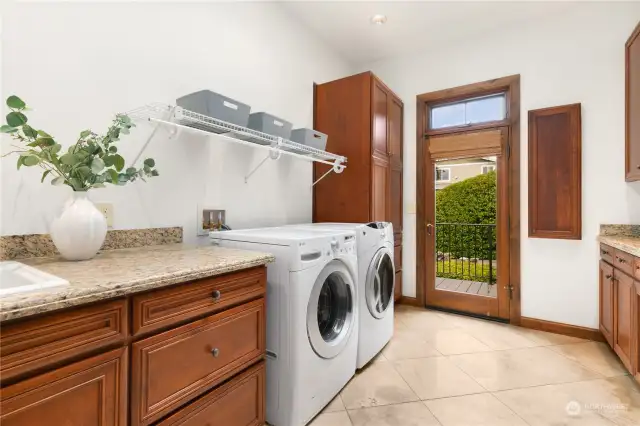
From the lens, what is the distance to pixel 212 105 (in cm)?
159

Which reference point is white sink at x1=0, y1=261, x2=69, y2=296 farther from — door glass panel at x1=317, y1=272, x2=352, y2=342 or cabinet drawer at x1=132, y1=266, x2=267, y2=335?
door glass panel at x1=317, y1=272, x2=352, y2=342

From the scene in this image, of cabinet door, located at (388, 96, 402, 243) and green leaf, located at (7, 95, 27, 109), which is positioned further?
cabinet door, located at (388, 96, 402, 243)

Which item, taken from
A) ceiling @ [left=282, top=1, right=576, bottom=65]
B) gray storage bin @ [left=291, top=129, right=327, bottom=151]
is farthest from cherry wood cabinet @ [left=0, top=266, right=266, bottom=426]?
ceiling @ [left=282, top=1, right=576, bottom=65]

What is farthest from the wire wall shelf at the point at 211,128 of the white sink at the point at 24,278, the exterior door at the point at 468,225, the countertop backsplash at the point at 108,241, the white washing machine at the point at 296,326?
the exterior door at the point at 468,225

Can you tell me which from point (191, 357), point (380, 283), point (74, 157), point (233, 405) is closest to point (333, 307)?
point (380, 283)

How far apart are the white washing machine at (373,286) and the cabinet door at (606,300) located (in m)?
1.53

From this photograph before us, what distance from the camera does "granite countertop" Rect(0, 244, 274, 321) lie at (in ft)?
2.26

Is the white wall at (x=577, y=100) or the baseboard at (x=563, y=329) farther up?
the white wall at (x=577, y=100)

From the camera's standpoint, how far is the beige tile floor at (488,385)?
1.60m

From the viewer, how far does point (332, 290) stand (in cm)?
185

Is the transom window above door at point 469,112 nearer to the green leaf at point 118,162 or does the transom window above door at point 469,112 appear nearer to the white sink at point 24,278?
the green leaf at point 118,162

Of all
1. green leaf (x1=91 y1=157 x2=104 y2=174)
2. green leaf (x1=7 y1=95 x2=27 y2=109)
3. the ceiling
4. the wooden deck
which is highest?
the ceiling

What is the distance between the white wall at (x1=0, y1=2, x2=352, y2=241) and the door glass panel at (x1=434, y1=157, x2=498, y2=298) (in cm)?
164

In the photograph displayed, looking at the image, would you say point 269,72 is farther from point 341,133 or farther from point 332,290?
point 332,290
